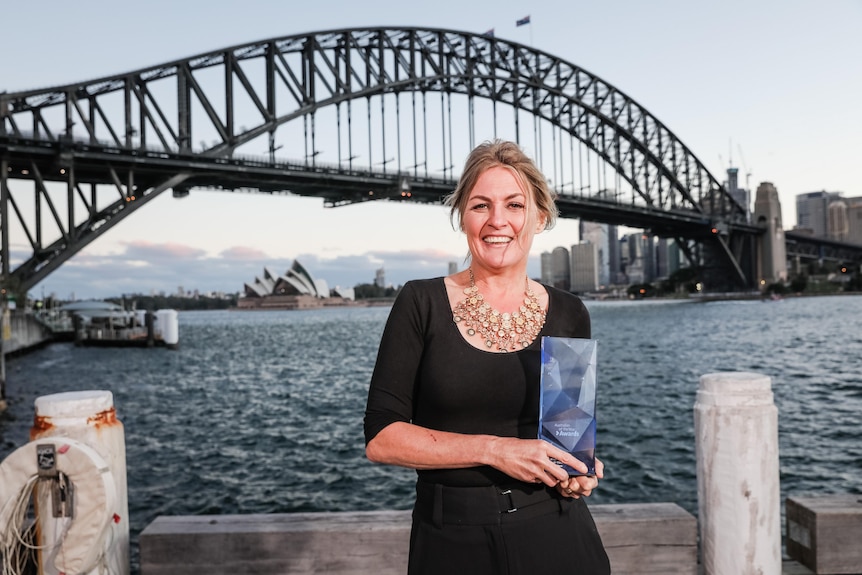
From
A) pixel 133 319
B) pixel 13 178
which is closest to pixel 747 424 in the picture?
pixel 13 178

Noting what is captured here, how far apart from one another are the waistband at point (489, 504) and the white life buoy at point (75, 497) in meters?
1.18

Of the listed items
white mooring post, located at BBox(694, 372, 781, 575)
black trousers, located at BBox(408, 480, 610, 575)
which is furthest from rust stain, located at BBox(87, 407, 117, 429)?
white mooring post, located at BBox(694, 372, 781, 575)

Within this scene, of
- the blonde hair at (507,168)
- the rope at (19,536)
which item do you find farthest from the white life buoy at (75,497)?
the blonde hair at (507,168)

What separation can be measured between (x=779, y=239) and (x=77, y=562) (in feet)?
309

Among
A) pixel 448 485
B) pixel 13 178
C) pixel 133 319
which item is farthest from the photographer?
pixel 133 319

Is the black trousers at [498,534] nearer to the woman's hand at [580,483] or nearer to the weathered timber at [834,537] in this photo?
the woman's hand at [580,483]

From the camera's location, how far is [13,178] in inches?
1412

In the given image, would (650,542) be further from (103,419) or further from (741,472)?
(103,419)

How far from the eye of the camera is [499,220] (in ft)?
6.01

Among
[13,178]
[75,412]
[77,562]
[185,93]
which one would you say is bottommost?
[77,562]

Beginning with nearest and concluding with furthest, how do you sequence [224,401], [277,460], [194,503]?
[194,503], [277,460], [224,401]

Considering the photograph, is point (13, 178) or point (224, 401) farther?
point (13, 178)

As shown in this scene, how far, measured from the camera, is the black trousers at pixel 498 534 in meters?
1.71

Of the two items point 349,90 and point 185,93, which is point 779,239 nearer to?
point 349,90
